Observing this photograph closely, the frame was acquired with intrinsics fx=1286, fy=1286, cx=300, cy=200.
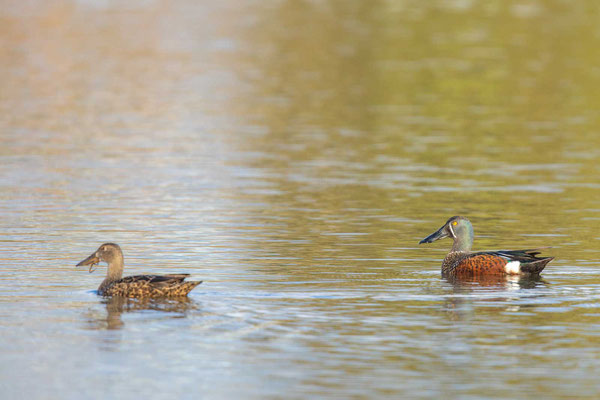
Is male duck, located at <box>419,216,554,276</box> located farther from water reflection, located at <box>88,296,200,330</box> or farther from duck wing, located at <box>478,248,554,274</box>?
water reflection, located at <box>88,296,200,330</box>

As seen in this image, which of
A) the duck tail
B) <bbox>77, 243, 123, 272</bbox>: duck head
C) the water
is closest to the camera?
the water

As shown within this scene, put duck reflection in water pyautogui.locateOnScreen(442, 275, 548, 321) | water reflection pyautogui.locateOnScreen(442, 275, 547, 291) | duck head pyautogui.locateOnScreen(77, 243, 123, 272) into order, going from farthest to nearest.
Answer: water reflection pyautogui.locateOnScreen(442, 275, 547, 291) < duck head pyautogui.locateOnScreen(77, 243, 123, 272) < duck reflection in water pyautogui.locateOnScreen(442, 275, 548, 321)

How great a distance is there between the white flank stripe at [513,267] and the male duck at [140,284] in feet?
14.7

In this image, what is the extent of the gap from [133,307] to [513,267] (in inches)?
206

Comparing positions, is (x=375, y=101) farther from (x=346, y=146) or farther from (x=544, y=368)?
(x=544, y=368)

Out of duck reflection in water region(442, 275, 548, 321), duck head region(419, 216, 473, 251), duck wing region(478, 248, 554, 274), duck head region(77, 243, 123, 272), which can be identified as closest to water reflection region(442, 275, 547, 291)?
duck reflection in water region(442, 275, 548, 321)

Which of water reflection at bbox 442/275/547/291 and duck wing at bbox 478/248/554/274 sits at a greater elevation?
duck wing at bbox 478/248/554/274

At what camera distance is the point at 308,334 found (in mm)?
13648

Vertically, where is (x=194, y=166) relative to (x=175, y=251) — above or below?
above

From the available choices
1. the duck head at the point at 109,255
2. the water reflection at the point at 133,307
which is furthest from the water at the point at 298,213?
the duck head at the point at 109,255

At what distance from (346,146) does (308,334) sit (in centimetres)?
1918

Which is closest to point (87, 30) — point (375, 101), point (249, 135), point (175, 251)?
point (375, 101)

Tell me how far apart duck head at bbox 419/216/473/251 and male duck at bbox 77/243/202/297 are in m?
4.59

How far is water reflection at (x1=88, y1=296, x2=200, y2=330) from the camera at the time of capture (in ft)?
47.0
